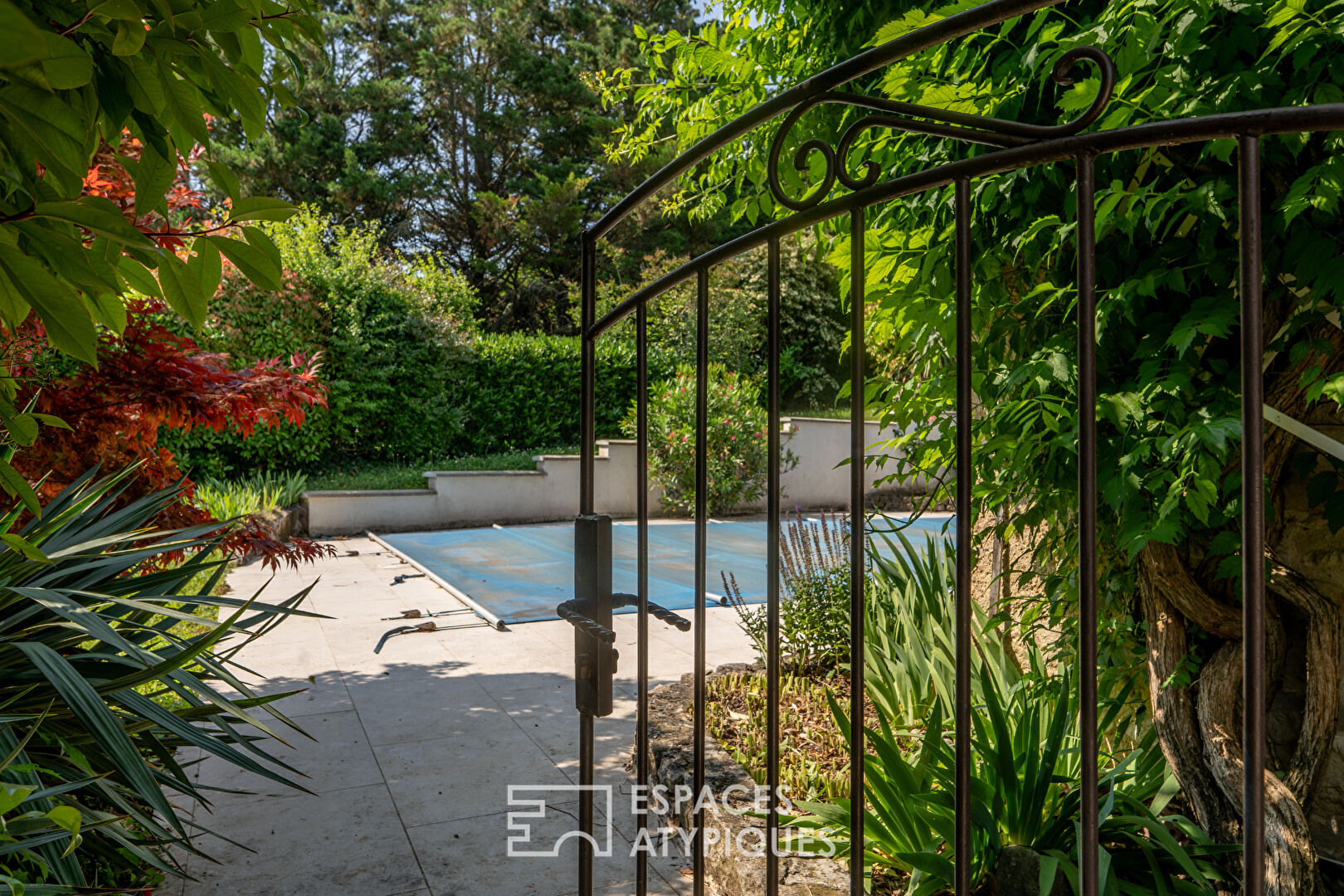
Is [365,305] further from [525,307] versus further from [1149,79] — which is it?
[1149,79]

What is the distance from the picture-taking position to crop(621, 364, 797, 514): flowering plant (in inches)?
391

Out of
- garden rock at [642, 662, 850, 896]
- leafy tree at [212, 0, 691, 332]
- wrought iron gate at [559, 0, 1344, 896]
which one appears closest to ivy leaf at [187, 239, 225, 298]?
wrought iron gate at [559, 0, 1344, 896]

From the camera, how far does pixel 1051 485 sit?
192cm

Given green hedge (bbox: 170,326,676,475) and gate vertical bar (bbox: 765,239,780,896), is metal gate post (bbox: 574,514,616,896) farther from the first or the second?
green hedge (bbox: 170,326,676,475)

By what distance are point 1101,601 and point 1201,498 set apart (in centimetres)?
67

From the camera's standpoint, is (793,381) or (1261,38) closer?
(1261,38)

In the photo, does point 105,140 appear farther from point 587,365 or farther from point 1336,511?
point 1336,511

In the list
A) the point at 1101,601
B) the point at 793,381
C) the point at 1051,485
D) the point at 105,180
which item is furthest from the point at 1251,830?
the point at 793,381

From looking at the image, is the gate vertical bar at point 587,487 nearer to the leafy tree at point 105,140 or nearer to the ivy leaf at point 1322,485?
the leafy tree at point 105,140

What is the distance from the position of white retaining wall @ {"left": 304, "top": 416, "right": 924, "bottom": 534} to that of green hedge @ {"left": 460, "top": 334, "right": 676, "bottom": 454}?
1.25 metres

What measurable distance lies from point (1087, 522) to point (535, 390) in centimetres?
1110

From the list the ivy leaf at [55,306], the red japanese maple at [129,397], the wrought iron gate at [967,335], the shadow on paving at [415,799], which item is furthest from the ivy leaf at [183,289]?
the red japanese maple at [129,397]

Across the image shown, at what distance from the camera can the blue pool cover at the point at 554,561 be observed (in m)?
6.16

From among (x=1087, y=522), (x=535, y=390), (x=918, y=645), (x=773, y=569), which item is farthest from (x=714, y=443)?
(x=1087, y=522)
